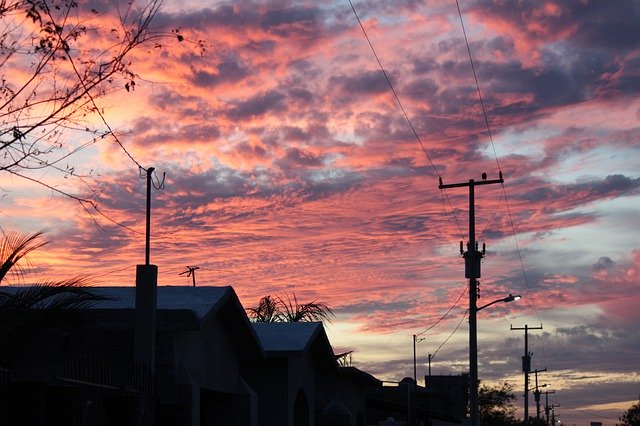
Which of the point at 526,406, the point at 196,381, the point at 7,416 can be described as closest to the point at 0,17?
the point at 7,416

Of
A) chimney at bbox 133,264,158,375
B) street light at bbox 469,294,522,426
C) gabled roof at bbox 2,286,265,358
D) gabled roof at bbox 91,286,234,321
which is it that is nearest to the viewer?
chimney at bbox 133,264,158,375

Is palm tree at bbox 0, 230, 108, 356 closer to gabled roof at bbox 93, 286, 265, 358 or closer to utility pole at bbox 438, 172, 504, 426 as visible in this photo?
gabled roof at bbox 93, 286, 265, 358

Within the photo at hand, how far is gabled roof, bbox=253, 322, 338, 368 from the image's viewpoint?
30031 mm

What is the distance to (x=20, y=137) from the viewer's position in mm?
12422

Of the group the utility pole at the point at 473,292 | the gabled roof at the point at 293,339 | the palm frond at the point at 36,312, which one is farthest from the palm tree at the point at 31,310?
the utility pole at the point at 473,292

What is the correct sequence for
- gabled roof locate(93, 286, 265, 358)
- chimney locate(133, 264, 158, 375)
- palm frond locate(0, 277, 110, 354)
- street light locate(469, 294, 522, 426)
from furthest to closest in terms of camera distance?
1. street light locate(469, 294, 522, 426)
2. gabled roof locate(93, 286, 265, 358)
3. chimney locate(133, 264, 158, 375)
4. palm frond locate(0, 277, 110, 354)

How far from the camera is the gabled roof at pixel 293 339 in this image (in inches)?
1182

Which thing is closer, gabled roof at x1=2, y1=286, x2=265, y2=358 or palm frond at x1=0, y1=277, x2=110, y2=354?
palm frond at x1=0, y1=277, x2=110, y2=354

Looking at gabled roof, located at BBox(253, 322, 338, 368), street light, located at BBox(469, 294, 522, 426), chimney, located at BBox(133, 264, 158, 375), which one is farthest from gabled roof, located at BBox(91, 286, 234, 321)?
street light, located at BBox(469, 294, 522, 426)

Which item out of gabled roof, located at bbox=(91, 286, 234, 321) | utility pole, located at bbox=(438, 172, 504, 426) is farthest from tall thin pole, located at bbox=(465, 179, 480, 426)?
gabled roof, located at bbox=(91, 286, 234, 321)

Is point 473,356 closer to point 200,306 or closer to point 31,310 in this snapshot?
point 200,306

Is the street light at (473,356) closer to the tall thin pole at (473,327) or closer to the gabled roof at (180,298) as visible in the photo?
the tall thin pole at (473,327)

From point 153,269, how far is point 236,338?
8.20 m

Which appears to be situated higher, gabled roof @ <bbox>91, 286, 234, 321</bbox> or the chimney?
gabled roof @ <bbox>91, 286, 234, 321</bbox>
